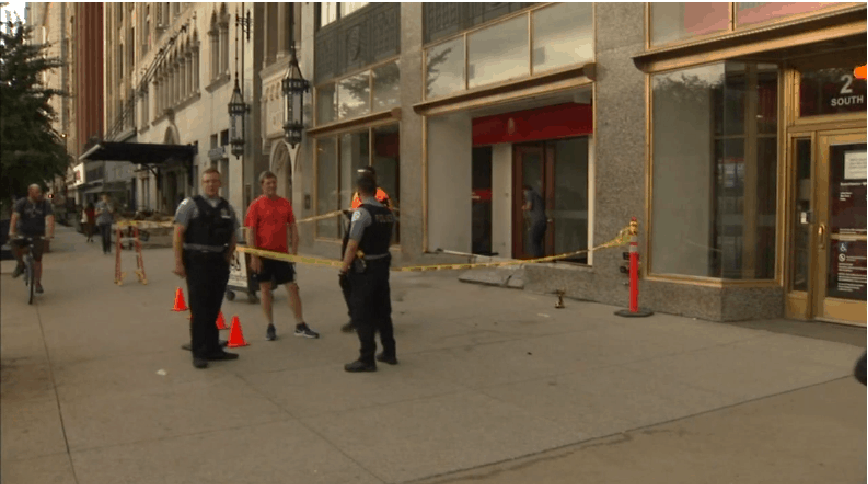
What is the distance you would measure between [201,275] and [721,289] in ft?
19.4

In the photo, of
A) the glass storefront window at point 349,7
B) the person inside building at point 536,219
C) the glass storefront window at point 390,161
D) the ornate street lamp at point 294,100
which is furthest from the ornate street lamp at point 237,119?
the person inside building at point 536,219

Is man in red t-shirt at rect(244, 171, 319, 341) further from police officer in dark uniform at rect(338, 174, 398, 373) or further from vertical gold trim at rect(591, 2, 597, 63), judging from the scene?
vertical gold trim at rect(591, 2, 597, 63)

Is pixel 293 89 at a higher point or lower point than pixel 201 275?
higher

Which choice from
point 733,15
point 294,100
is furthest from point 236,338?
point 294,100

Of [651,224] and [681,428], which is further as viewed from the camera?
[651,224]

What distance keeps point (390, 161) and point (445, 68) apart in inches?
121

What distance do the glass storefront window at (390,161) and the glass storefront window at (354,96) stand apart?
827mm

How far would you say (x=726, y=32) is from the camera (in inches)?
391

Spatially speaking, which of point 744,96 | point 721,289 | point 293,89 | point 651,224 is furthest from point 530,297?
point 293,89

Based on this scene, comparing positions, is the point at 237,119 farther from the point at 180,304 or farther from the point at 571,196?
the point at 180,304

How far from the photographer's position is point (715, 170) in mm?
10383

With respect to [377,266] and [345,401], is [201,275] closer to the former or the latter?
[377,266]

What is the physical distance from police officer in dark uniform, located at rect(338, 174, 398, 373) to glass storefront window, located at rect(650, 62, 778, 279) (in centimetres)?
454

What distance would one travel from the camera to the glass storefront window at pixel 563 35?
12.1 meters
